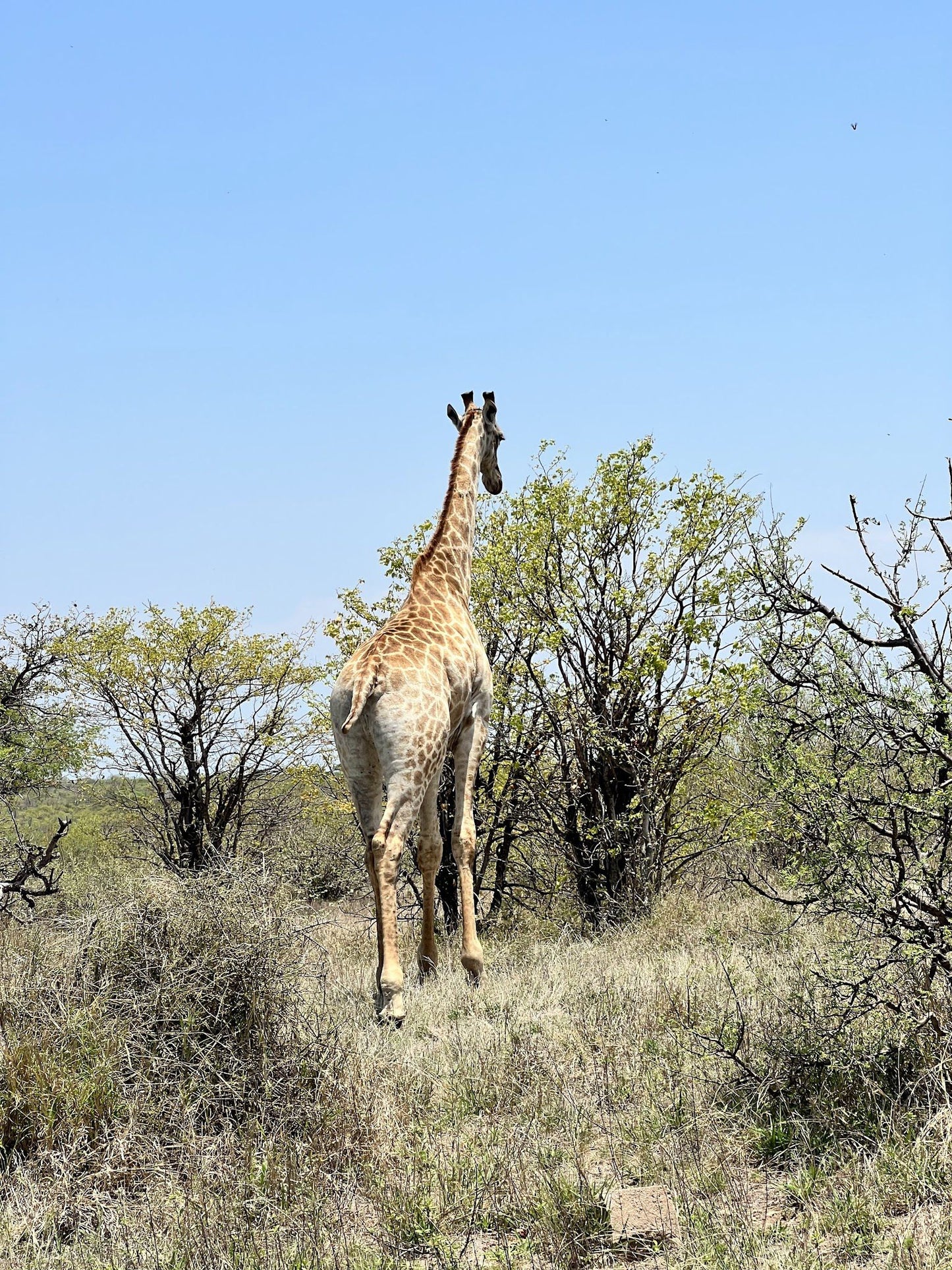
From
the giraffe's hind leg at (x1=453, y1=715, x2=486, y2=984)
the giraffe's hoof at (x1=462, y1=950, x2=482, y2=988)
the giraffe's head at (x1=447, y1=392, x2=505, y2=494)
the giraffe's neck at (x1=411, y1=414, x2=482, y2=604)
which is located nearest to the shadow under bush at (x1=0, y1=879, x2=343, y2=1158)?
the giraffe's hoof at (x1=462, y1=950, x2=482, y2=988)

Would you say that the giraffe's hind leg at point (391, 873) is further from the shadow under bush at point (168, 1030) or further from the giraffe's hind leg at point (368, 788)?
the shadow under bush at point (168, 1030)

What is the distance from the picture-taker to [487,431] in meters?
8.95

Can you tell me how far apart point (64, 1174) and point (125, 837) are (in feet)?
32.2

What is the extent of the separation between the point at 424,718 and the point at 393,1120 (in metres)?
2.72

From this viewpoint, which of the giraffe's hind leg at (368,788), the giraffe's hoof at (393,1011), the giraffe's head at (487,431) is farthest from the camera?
the giraffe's head at (487,431)

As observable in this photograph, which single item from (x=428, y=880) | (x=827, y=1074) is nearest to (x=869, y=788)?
(x=827, y=1074)

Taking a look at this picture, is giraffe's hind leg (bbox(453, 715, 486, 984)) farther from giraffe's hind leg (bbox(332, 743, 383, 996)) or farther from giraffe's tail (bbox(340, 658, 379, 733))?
giraffe's tail (bbox(340, 658, 379, 733))

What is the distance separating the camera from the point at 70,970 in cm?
479

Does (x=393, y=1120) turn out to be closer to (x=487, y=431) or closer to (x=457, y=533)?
(x=457, y=533)

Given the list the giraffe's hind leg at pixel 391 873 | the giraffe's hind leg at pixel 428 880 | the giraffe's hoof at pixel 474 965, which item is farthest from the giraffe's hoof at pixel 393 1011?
the giraffe's hind leg at pixel 428 880

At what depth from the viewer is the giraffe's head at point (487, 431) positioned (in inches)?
347

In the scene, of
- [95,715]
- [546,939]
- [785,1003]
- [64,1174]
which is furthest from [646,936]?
[95,715]

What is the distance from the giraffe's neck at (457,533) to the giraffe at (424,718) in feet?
0.03

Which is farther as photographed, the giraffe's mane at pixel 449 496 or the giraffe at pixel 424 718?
the giraffe's mane at pixel 449 496
